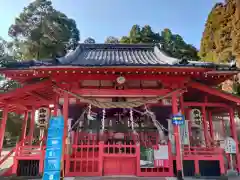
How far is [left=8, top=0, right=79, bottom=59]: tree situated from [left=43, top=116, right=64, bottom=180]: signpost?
74.6 ft

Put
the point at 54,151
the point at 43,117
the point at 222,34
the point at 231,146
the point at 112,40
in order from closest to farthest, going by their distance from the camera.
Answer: the point at 54,151, the point at 231,146, the point at 43,117, the point at 222,34, the point at 112,40

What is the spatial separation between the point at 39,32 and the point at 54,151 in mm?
25848

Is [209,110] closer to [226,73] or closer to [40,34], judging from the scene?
[226,73]

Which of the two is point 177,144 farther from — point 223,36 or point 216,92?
point 223,36

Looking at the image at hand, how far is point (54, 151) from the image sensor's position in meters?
5.67

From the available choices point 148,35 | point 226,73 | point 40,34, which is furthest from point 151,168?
point 148,35

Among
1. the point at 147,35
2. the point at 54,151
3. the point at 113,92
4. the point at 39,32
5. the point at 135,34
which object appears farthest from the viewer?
the point at 147,35

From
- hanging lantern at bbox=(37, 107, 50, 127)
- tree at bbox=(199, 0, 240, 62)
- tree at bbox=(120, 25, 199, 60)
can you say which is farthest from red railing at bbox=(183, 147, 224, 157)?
tree at bbox=(120, 25, 199, 60)

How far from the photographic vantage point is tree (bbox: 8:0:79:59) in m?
26.6

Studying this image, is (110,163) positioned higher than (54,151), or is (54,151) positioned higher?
(54,151)

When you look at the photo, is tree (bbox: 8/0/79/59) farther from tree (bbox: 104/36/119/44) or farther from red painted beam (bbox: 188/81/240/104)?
red painted beam (bbox: 188/81/240/104)

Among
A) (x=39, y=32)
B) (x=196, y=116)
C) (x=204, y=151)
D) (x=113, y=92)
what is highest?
(x=39, y=32)

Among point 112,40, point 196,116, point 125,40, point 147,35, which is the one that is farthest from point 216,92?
point 112,40

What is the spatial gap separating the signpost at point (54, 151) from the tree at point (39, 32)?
74.6ft
